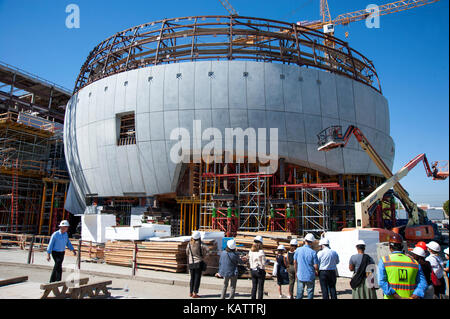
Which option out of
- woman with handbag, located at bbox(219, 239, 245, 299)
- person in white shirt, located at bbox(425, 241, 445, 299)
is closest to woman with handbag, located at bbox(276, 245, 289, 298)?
woman with handbag, located at bbox(219, 239, 245, 299)

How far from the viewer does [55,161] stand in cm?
3541

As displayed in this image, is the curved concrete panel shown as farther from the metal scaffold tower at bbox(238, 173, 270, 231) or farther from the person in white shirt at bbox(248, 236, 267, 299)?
the person in white shirt at bbox(248, 236, 267, 299)

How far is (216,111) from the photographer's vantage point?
22828mm

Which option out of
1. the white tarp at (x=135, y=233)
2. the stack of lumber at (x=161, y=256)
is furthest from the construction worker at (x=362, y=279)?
the white tarp at (x=135, y=233)

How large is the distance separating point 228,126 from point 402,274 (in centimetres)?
1854

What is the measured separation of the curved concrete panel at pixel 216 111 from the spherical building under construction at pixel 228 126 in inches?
3.0

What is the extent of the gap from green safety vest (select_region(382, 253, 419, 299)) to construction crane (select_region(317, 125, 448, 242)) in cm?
1382

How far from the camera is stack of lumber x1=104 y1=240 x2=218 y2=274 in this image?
11633mm

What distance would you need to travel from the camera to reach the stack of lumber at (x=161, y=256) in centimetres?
1163

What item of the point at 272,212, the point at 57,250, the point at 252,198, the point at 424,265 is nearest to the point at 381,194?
the point at 272,212

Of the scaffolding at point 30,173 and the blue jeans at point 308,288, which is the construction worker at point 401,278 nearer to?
the blue jeans at point 308,288

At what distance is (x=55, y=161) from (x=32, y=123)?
203 inches

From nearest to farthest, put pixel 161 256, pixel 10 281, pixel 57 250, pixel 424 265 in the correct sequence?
pixel 424 265 → pixel 57 250 → pixel 10 281 → pixel 161 256

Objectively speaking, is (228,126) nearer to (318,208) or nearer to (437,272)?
(318,208)
